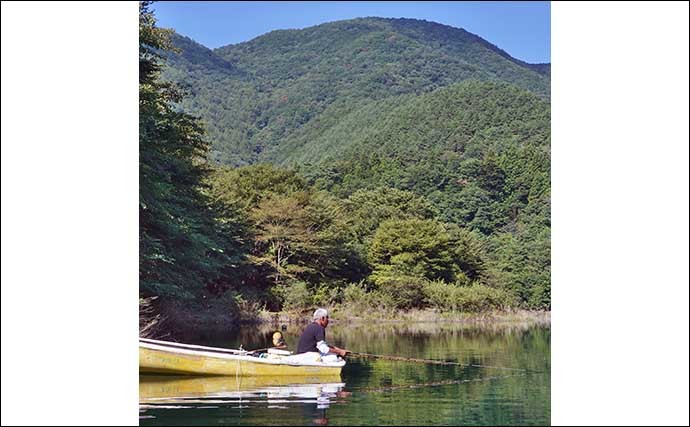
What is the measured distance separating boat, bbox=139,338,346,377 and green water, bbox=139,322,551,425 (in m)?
0.13

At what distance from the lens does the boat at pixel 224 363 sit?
839 cm

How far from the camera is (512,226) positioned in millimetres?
18547

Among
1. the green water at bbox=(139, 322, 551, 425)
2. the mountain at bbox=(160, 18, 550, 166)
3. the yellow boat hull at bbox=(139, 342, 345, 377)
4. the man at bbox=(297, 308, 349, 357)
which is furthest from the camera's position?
the mountain at bbox=(160, 18, 550, 166)

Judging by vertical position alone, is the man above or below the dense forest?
below

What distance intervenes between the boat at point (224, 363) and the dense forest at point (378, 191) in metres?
3.93

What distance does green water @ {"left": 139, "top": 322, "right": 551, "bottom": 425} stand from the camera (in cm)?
652

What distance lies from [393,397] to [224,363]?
61.5 inches

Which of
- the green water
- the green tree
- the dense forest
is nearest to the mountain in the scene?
the dense forest
